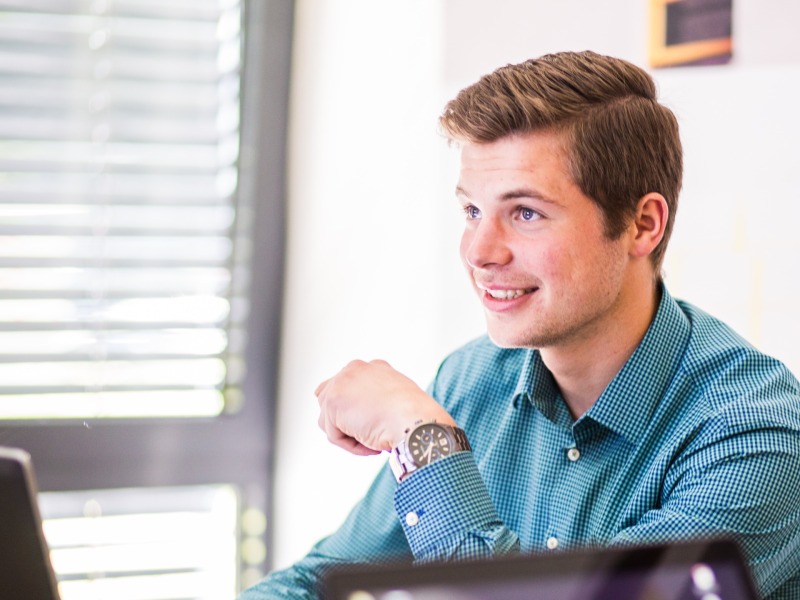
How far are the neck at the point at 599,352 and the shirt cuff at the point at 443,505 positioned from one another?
0.30 meters

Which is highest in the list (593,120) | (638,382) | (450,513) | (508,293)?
(593,120)

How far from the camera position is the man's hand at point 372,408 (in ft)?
4.28

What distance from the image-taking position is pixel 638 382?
1404 millimetres

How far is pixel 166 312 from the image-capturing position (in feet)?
8.62

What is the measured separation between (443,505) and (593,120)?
0.60 meters

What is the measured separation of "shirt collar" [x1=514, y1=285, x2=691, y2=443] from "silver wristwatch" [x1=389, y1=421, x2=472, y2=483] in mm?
239

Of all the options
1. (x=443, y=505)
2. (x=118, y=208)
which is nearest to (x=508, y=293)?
(x=443, y=505)

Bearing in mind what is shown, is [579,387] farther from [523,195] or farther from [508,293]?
[523,195]

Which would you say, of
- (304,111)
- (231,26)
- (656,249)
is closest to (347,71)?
(304,111)

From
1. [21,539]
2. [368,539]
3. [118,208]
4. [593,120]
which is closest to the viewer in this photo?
[21,539]

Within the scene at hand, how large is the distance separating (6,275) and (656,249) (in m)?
1.65

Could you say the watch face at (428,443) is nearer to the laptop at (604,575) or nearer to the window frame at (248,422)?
the laptop at (604,575)

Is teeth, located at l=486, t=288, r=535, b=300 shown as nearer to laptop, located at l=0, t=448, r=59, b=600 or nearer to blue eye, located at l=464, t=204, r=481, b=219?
blue eye, located at l=464, t=204, r=481, b=219

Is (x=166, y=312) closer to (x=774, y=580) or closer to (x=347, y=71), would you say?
(x=347, y=71)
